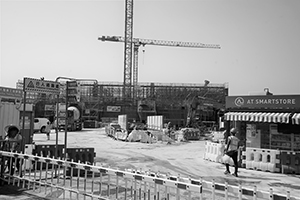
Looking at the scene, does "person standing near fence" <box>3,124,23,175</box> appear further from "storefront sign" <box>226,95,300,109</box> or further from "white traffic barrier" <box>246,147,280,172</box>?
"storefront sign" <box>226,95,300,109</box>

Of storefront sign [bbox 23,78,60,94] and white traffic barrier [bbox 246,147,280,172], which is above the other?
storefront sign [bbox 23,78,60,94]

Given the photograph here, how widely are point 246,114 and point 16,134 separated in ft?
34.3

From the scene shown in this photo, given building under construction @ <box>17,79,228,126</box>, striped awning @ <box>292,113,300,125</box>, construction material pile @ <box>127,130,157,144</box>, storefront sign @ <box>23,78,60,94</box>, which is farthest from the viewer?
building under construction @ <box>17,79,228,126</box>

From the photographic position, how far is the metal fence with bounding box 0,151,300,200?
5.12 metres

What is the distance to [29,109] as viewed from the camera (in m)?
16.4

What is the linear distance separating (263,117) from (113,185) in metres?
8.29

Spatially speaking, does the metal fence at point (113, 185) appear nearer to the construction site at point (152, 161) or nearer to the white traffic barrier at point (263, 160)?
Answer: the construction site at point (152, 161)

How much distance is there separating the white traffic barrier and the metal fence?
17.0 feet

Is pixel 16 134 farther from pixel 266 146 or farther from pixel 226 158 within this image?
pixel 266 146

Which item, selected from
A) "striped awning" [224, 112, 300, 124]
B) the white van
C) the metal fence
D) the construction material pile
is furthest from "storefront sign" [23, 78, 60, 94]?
the white van

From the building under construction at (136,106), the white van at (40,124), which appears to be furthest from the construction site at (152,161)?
the building under construction at (136,106)

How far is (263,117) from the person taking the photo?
1338cm

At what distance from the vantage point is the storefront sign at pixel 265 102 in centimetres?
1305

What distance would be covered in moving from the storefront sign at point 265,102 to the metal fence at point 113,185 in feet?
23.1
